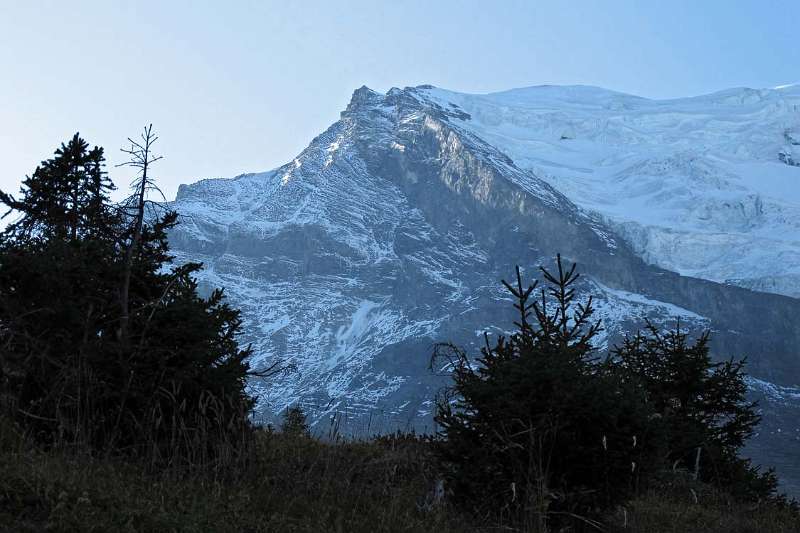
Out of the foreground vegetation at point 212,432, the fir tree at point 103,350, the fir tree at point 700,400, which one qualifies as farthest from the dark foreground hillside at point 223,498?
the fir tree at point 700,400

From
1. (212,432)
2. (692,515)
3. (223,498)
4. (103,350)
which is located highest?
(103,350)

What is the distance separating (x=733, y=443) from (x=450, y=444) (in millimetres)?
14312

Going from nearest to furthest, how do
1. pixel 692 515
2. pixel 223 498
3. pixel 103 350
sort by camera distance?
pixel 223 498 → pixel 103 350 → pixel 692 515

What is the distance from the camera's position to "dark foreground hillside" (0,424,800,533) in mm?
5289

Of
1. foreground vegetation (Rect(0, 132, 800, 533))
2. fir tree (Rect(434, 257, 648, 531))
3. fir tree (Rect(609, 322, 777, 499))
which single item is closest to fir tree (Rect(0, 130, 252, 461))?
foreground vegetation (Rect(0, 132, 800, 533))

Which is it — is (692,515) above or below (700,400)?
below

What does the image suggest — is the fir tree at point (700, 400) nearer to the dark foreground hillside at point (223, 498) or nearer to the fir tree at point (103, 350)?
the dark foreground hillside at point (223, 498)

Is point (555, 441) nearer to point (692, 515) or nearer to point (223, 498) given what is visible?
point (223, 498)

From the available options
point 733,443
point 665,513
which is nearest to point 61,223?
point 665,513

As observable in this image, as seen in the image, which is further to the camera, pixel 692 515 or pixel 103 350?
pixel 692 515

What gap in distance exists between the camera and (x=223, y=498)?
20.1 ft

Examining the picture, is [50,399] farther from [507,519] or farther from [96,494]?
[507,519]

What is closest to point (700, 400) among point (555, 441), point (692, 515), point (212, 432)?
point (692, 515)

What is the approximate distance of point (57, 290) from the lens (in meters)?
8.66
